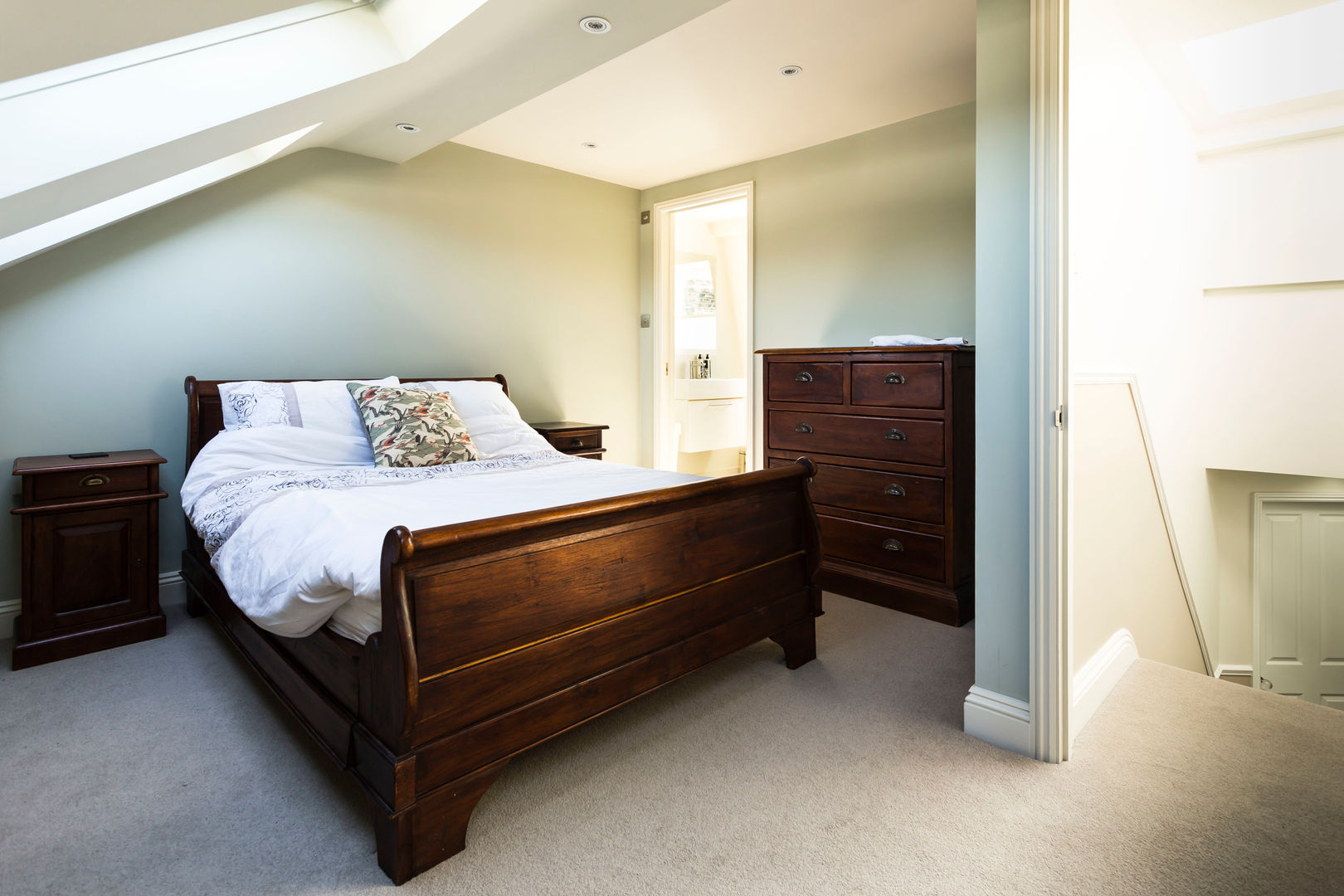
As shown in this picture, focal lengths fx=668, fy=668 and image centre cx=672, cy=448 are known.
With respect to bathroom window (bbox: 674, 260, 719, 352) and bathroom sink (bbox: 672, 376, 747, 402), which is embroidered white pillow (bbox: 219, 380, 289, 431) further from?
bathroom window (bbox: 674, 260, 719, 352)

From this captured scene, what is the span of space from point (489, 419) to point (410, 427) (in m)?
0.57

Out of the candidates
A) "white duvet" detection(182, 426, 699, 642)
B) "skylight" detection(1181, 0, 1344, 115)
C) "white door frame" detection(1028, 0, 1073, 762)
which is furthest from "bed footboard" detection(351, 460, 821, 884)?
"skylight" detection(1181, 0, 1344, 115)

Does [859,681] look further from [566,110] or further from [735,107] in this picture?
[566,110]

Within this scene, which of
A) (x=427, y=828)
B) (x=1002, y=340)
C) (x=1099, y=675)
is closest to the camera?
(x=427, y=828)

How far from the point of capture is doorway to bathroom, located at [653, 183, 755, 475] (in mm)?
4859

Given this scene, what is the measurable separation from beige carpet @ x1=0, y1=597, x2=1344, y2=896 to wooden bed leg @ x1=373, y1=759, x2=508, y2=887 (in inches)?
1.3

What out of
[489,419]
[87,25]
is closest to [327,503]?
[87,25]

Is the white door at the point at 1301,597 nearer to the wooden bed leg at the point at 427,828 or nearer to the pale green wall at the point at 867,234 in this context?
the pale green wall at the point at 867,234

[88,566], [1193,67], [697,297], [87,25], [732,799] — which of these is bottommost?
[732,799]

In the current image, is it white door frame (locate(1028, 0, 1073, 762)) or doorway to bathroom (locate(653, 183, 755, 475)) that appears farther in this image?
doorway to bathroom (locate(653, 183, 755, 475))

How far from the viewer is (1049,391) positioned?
1.71 m

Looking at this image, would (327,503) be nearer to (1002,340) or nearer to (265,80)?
(265,80)

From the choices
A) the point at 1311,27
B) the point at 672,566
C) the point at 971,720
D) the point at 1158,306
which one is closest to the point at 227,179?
the point at 672,566

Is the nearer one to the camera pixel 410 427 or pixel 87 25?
pixel 87 25
